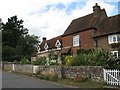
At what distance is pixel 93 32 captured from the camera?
136 ft

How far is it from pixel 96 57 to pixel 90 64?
853 mm

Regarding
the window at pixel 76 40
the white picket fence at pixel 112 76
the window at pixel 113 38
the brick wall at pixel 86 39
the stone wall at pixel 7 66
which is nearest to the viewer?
the white picket fence at pixel 112 76

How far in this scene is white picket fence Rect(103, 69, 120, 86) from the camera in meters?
18.7

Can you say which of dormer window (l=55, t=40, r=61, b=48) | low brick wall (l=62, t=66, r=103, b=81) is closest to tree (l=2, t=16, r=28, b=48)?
dormer window (l=55, t=40, r=61, b=48)

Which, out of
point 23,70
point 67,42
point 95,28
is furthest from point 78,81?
point 67,42

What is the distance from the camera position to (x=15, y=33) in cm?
7994

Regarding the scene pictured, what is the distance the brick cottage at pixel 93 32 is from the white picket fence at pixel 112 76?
53.4 feet

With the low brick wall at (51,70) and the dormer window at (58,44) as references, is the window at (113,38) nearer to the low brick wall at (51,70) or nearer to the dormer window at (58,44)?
the low brick wall at (51,70)

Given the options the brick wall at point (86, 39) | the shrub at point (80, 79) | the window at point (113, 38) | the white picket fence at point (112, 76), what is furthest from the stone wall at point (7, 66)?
the white picket fence at point (112, 76)

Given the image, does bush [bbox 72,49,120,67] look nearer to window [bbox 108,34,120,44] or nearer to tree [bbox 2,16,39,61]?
window [bbox 108,34,120,44]

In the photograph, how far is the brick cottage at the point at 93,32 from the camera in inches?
1491

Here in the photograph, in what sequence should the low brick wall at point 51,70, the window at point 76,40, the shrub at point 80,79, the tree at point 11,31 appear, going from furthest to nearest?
the tree at point 11,31 < the window at point 76,40 < the low brick wall at point 51,70 < the shrub at point 80,79

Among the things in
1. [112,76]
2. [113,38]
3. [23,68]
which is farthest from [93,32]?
[112,76]

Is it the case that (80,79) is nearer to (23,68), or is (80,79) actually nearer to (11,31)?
(23,68)
